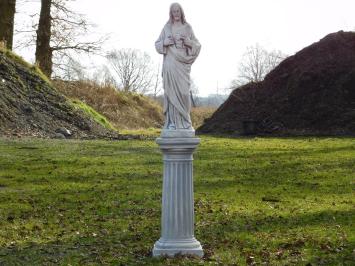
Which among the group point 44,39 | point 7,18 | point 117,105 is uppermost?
point 7,18

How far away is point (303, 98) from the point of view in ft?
122

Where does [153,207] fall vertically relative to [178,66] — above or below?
below

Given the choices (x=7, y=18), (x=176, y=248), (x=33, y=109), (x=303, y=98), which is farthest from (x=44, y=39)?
(x=176, y=248)

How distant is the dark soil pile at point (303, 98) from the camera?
34.0 m

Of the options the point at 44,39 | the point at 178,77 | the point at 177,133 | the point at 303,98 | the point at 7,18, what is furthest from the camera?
the point at 303,98

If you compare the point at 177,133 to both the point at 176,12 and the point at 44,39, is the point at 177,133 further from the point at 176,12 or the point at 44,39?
the point at 44,39

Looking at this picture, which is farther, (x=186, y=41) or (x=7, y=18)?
(x=7, y=18)

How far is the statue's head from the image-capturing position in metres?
8.32

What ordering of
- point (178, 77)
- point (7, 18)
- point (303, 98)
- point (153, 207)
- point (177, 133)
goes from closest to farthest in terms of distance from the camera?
1. point (177, 133)
2. point (178, 77)
3. point (153, 207)
4. point (7, 18)
5. point (303, 98)

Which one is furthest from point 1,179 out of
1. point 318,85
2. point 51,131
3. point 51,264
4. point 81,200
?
point 318,85

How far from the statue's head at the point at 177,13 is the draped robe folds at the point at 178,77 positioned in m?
0.11

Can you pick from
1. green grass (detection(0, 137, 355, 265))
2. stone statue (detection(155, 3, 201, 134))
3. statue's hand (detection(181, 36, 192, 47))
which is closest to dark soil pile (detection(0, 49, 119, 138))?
green grass (detection(0, 137, 355, 265))

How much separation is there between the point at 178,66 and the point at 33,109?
18505 millimetres

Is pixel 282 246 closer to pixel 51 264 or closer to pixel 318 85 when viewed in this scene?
pixel 51 264
